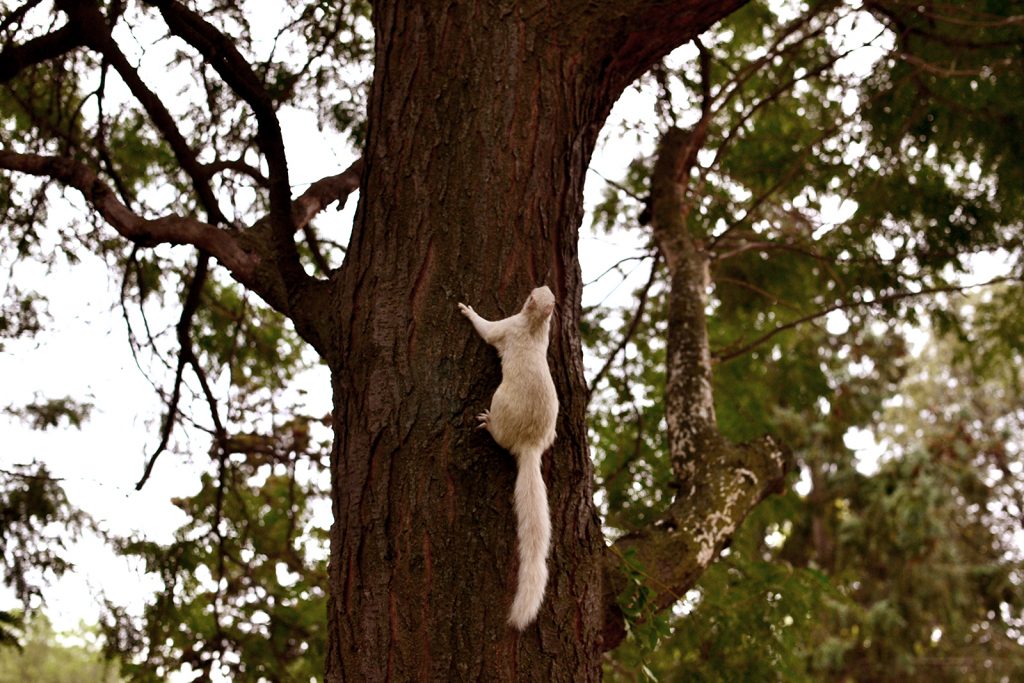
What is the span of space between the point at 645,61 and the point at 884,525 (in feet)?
46.4

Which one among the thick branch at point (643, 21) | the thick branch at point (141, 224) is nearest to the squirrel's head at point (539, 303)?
the thick branch at point (643, 21)

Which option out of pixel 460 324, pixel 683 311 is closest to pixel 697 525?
pixel 683 311

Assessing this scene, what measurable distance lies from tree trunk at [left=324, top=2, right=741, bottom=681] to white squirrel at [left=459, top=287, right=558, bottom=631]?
0.11ft

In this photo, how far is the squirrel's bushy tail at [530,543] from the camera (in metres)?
2.28

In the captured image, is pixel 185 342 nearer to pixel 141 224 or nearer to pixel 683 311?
pixel 141 224

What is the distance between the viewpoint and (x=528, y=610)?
2.28 metres

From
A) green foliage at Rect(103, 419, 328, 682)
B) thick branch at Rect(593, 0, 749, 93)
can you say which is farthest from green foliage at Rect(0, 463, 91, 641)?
thick branch at Rect(593, 0, 749, 93)

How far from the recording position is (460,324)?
2.52 metres

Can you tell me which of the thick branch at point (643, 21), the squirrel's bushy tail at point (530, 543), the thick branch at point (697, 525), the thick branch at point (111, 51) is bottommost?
the squirrel's bushy tail at point (530, 543)

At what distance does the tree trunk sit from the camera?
7.54 feet

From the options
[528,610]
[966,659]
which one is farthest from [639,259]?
[966,659]

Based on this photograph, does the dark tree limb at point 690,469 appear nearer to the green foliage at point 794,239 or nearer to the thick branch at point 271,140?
the green foliage at point 794,239

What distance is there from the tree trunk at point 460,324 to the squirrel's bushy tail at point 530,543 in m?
0.03

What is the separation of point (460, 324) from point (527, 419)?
287 millimetres
